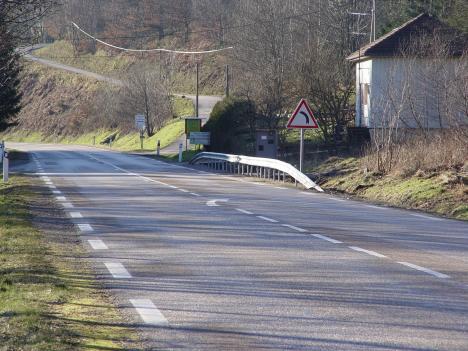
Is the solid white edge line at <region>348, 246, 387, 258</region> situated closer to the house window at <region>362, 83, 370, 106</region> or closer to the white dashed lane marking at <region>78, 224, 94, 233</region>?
the white dashed lane marking at <region>78, 224, 94, 233</region>

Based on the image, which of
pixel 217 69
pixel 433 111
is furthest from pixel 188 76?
pixel 433 111

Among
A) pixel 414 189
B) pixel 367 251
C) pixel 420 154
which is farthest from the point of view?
pixel 420 154

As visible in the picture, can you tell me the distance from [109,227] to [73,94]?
102 m

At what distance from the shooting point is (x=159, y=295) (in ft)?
28.3

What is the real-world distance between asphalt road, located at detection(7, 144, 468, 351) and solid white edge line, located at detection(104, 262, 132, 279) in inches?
0.5

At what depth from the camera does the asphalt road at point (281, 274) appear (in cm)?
707

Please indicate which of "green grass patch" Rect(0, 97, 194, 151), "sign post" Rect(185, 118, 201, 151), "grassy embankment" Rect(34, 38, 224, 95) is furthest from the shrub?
"grassy embankment" Rect(34, 38, 224, 95)

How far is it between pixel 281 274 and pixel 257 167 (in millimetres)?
24835

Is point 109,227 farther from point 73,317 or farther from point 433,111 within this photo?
point 433,111

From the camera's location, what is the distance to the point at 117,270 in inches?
402

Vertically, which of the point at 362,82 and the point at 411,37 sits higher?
the point at 411,37

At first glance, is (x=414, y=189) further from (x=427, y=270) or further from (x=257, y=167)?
(x=257, y=167)

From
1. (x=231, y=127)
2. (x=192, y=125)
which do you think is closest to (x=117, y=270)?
(x=231, y=127)

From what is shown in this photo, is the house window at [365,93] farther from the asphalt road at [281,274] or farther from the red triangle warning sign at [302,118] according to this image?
the asphalt road at [281,274]
